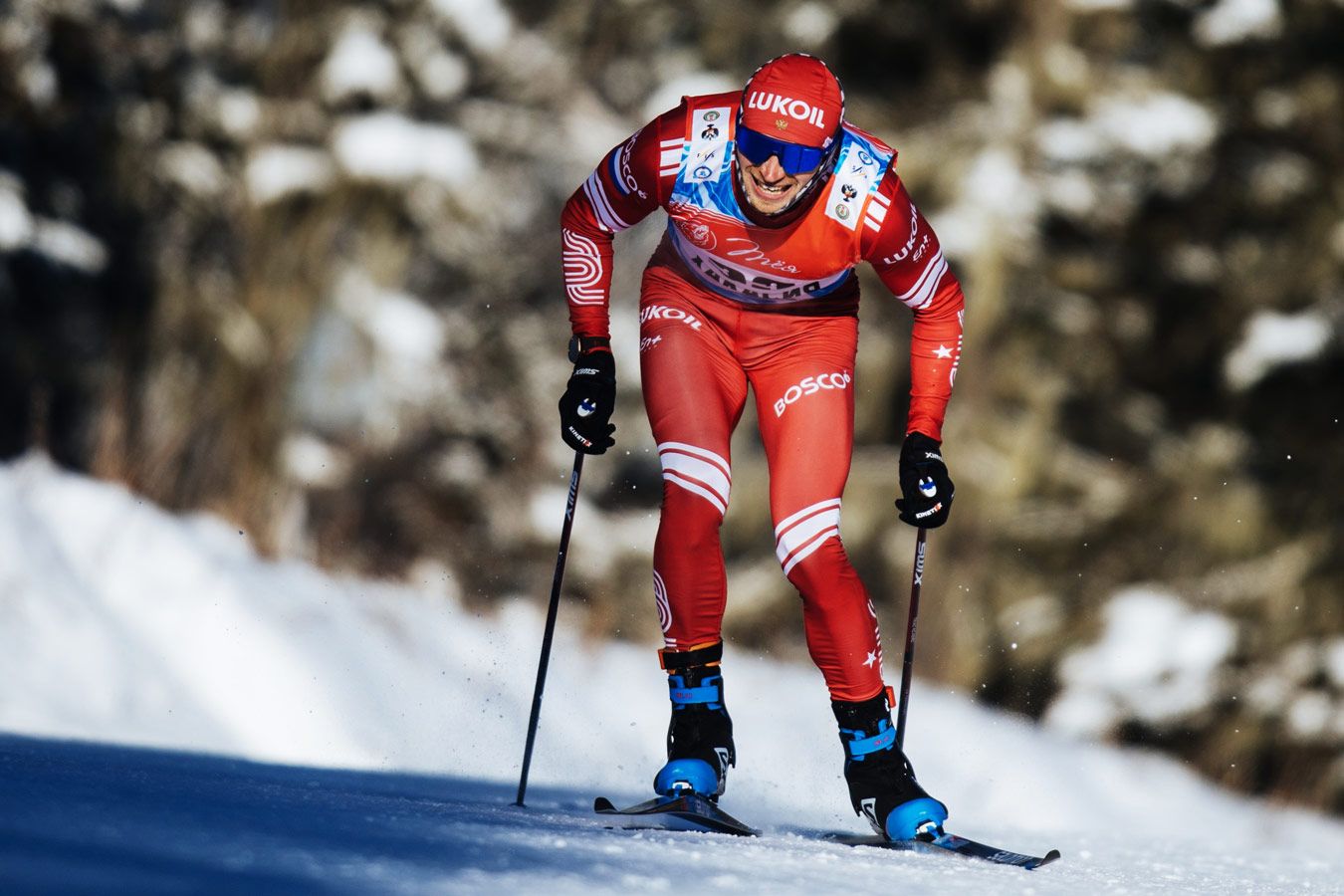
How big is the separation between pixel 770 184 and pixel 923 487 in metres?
0.93

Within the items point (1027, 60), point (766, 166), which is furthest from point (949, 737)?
point (1027, 60)

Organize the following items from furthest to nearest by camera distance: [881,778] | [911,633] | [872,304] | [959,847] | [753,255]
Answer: [872,304]
[911,633]
[753,255]
[881,778]
[959,847]

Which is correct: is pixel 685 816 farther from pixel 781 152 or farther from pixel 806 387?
pixel 781 152

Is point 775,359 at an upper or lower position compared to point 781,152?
lower

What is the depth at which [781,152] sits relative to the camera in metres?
3.88

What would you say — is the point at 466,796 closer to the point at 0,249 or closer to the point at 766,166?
the point at 766,166

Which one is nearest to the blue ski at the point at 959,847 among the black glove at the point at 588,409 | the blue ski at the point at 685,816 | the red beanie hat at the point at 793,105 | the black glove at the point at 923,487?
the blue ski at the point at 685,816

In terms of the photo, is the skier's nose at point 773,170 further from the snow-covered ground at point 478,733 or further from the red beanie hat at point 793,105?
the snow-covered ground at point 478,733

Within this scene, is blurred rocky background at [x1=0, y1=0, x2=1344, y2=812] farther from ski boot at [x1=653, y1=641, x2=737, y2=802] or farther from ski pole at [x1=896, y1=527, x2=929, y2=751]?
ski boot at [x1=653, y1=641, x2=737, y2=802]

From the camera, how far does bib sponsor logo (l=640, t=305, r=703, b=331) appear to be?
4355 millimetres

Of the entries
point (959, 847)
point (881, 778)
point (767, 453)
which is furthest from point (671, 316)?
point (959, 847)

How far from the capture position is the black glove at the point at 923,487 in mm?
4230

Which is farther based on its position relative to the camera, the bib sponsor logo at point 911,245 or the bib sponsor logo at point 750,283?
the bib sponsor logo at point 750,283

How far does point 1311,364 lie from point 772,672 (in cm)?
730
